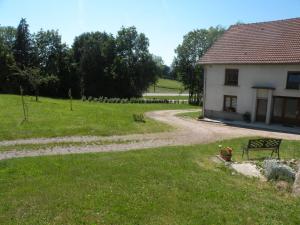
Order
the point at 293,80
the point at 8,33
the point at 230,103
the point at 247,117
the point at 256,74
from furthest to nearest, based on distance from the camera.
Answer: the point at 8,33
the point at 230,103
the point at 247,117
the point at 256,74
the point at 293,80

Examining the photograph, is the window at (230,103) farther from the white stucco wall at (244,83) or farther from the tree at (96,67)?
the tree at (96,67)

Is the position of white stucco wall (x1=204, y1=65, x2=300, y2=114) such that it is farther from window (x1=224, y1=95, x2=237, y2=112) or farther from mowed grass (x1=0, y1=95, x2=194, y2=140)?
mowed grass (x1=0, y1=95, x2=194, y2=140)

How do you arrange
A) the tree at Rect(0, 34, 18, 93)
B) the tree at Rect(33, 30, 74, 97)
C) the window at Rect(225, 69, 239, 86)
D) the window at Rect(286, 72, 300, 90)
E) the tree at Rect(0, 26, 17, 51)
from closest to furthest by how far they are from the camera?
the window at Rect(286, 72, 300, 90)
the window at Rect(225, 69, 239, 86)
the tree at Rect(0, 34, 18, 93)
the tree at Rect(33, 30, 74, 97)
the tree at Rect(0, 26, 17, 51)

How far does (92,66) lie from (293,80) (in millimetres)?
38969

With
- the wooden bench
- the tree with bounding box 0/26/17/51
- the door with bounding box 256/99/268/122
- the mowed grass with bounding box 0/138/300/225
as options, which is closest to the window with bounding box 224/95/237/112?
the door with bounding box 256/99/268/122

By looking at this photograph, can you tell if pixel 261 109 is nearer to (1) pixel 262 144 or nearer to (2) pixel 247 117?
(2) pixel 247 117

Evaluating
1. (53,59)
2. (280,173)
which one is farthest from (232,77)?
(53,59)

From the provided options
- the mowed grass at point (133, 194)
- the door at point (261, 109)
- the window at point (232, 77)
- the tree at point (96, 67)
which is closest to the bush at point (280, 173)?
the mowed grass at point (133, 194)

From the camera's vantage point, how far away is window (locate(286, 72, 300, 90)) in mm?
26461

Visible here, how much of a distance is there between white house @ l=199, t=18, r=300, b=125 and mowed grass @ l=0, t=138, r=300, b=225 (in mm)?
16562

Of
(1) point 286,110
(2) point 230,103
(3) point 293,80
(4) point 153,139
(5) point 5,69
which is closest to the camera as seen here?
(4) point 153,139

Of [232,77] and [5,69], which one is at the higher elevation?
[5,69]

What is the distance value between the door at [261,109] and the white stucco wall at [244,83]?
0.64 m

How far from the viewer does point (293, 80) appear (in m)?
26.7
